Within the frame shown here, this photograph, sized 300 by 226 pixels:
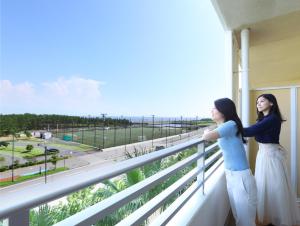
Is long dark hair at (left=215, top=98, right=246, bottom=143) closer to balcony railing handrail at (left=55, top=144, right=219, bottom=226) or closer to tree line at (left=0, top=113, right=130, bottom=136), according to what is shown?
balcony railing handrail at (left=55, top=144, right=219, bottom=226)

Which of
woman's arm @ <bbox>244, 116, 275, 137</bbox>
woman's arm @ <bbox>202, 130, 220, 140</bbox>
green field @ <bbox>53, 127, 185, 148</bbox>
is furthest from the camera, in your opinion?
green field @ <bbox>53, 127, 185, 148</bbox>

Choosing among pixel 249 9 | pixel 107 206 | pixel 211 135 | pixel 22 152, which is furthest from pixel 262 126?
pixel 22 152

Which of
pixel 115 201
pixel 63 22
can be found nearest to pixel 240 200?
pixel 115 201

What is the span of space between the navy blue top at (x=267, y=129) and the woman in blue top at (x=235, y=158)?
0.56 meters

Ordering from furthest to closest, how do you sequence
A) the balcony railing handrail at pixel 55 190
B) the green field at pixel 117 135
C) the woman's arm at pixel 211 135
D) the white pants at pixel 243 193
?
the green field at pixel 117 135, the white pants at pixel 243 193, the woman's arm at pixel 211 135, the balcony railing handrail at pixel 55 190

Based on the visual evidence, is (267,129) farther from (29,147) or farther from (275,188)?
(29,147)

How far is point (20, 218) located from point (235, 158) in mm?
1618

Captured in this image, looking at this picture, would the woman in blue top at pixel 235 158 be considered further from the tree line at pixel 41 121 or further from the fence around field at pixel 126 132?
the tree line at pixel 41 121

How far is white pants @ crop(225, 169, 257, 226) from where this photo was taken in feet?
6.23

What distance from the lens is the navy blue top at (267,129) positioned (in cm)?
242

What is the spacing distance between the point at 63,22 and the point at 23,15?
5.63 feet

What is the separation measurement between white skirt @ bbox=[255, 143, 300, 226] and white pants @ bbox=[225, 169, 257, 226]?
826 millimetres

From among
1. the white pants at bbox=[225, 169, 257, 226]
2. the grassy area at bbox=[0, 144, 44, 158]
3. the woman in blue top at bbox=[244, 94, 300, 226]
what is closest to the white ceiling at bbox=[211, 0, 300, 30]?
the woman in blue top at bbox=[244, 94, 300, 226]

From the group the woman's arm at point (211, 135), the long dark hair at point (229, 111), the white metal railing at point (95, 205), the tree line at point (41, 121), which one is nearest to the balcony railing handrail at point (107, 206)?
the white metal railing at point (95, 205)
